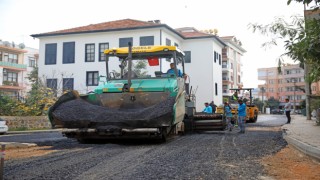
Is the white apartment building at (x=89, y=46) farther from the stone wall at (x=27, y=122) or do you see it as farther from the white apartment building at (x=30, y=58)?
the white apartment building at (x=30, y=58)

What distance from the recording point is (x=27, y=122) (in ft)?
65.3

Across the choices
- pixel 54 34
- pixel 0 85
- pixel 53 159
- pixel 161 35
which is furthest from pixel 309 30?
pixel 0 85

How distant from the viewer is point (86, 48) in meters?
35.5

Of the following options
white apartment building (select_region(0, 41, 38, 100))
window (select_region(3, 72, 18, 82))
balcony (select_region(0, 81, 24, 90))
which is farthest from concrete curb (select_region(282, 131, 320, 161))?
window (select_region(3, 72, 18, 82))

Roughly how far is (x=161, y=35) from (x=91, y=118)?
24993 mm

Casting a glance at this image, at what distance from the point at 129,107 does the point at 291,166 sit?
451 cm

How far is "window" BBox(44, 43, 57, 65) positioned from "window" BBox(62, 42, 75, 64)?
103 centimetres

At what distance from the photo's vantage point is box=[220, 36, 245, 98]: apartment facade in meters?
60.0

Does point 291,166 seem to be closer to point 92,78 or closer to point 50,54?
point 92,78

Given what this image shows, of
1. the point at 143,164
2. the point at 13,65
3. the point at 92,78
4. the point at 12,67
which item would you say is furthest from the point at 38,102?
the point at 13,65

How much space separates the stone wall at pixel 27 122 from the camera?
1912 centimetres

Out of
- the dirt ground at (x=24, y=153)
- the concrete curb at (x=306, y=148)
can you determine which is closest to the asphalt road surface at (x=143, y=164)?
the dirt ground at (x=24, y=153)

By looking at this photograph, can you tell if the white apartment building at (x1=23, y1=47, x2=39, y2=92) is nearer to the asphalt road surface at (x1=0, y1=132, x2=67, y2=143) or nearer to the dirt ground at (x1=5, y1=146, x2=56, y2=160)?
the asphalt road surface at (x1=0, y1=132, x2=67, y2=143)

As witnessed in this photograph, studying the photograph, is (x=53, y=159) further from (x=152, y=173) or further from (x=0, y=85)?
(x=0, y=85)
